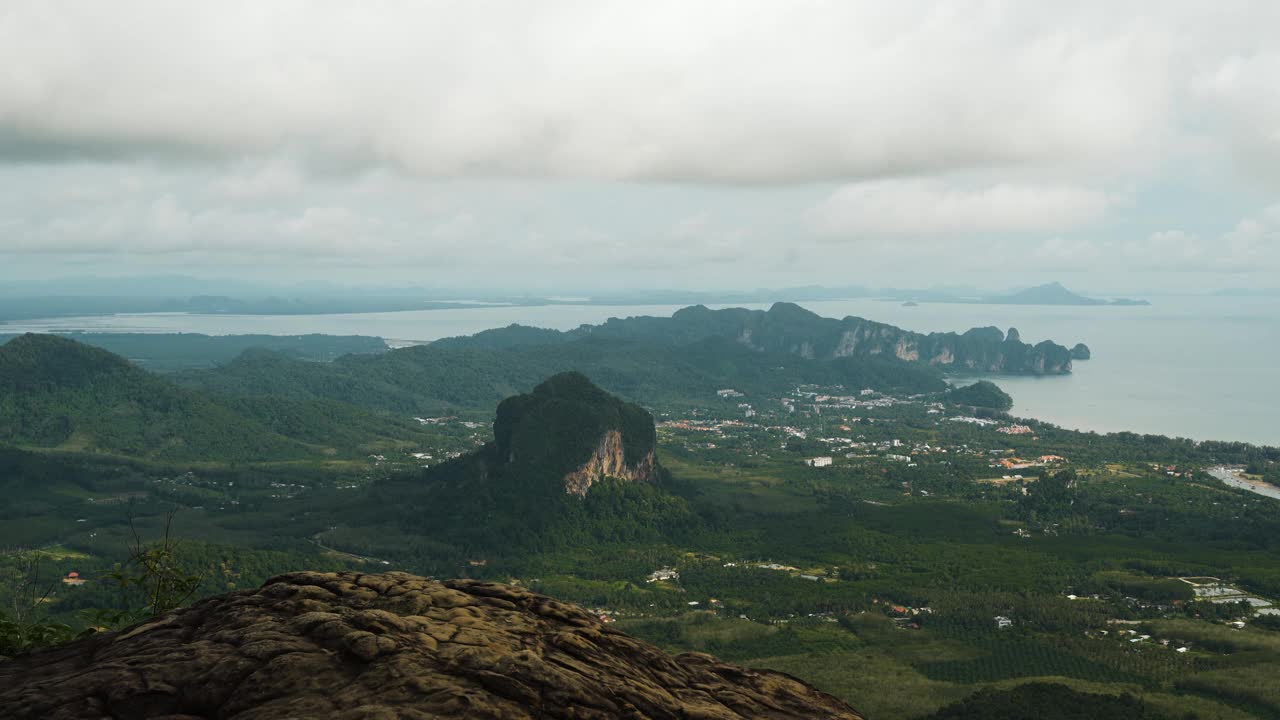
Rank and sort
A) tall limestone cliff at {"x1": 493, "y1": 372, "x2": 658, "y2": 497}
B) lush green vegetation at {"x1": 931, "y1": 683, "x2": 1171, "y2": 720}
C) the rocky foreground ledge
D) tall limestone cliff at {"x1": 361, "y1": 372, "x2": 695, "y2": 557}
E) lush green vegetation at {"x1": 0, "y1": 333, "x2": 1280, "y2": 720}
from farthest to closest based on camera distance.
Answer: tall limestone cliff at {"x1": 493, "y1": 372, "x2": 658, "y2": 497}
tall limestone cliff at {"x1": 361, "y1": 372, "x2": 695, "y2": 557}
lush green vegetation at {"x1": 0, "y1": 333, "x2": 1280, "y2": 720}
lush green vegetation at {"x1": 931, "y1": 683, "x2": 1171, "y2": 720}
the rocky foreground ledge

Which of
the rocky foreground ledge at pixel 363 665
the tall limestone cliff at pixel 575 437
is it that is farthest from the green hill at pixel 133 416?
the rocky foreground ledge at pixel 363 665

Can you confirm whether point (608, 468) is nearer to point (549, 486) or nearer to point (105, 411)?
point (549, 486)

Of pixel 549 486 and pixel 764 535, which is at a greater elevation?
pixel 549 486

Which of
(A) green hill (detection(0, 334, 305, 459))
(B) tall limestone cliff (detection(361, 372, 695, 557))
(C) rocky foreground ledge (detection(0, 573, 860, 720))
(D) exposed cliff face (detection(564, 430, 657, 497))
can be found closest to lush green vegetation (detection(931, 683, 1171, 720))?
(C) rocky foreground ledge (detection(0, 573, 860, 720))

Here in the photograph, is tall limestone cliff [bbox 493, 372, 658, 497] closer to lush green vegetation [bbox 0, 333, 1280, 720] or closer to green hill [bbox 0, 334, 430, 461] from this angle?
lush green vegetation [bbox 0, 333, 1280, 720]

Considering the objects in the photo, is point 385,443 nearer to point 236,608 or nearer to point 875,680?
point 875,680

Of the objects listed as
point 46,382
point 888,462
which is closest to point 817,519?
point 888,462

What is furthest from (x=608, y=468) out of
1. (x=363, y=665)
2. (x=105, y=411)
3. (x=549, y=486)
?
(x=105, y=411)
